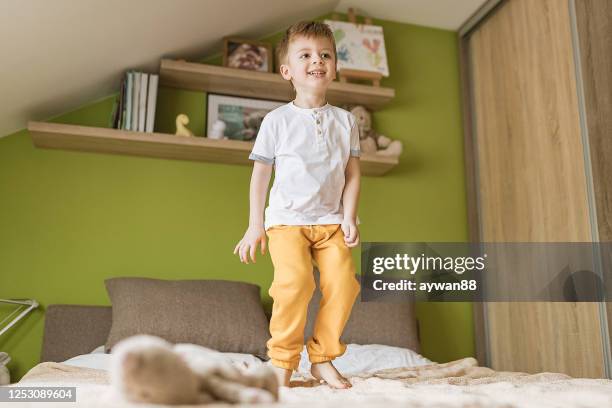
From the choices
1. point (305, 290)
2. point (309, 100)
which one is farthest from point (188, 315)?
point (309, 100)

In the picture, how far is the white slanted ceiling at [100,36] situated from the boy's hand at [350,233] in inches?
51.7

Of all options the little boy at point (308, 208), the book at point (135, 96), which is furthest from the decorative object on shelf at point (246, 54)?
the little boy at point (308, 208)

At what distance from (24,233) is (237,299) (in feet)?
3.10

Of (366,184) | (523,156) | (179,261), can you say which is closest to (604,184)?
(523,156)

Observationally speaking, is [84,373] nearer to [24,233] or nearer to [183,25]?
[24,233]

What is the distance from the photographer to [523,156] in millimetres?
2607

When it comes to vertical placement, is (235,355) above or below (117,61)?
below

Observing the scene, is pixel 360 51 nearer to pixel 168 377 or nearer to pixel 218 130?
pixel 218 130

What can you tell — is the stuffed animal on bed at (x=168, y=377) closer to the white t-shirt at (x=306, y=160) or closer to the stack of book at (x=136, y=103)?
the white t-shirt at (x=306, y=160)

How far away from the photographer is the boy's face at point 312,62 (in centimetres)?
150

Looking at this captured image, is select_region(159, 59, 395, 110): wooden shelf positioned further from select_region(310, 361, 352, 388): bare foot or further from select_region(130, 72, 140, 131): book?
select_region(310, 361, 352, 388): bare foot

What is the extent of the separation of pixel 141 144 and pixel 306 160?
1197mm

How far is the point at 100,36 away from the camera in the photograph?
2270 millimetres

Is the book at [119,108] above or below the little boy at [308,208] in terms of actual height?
above
